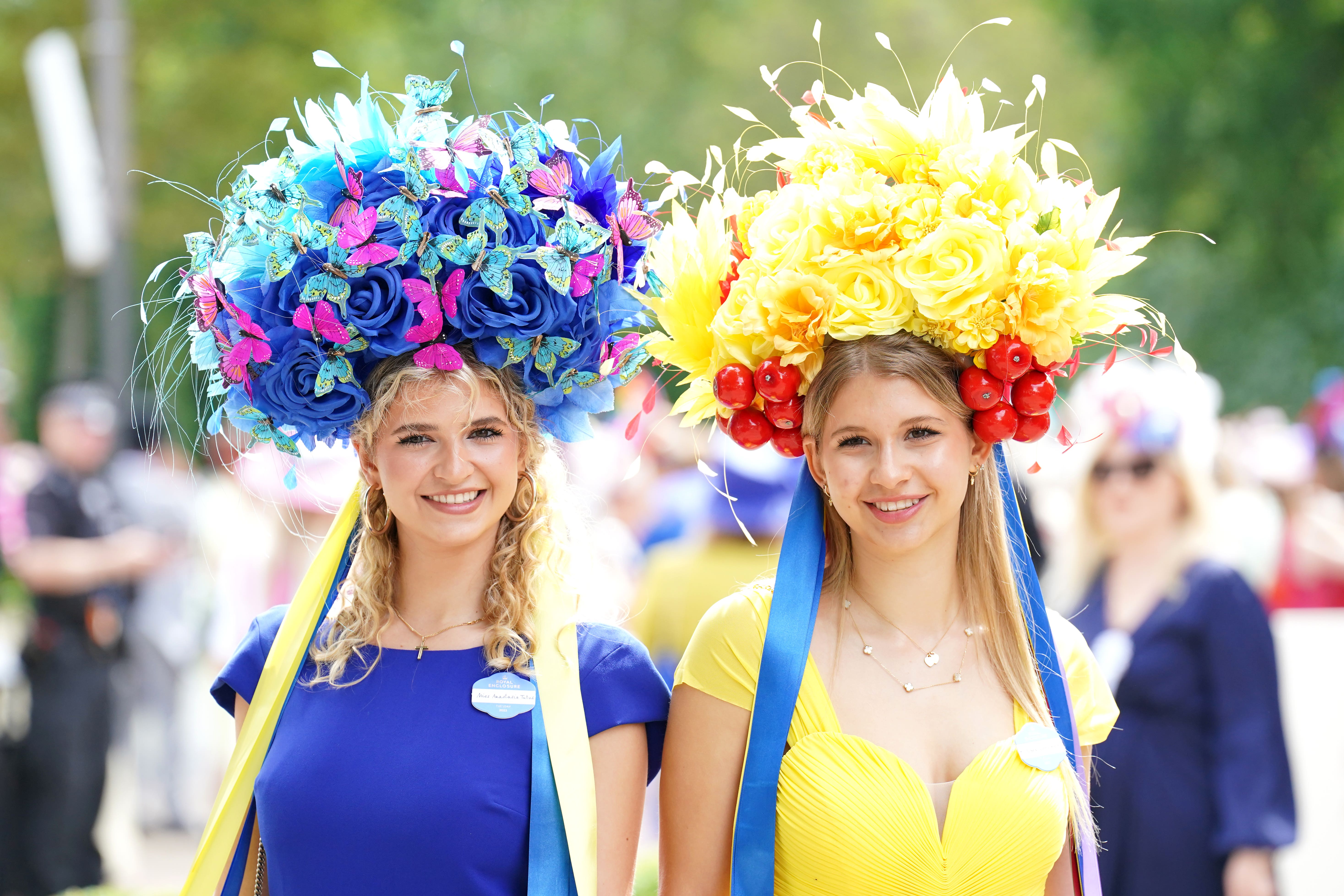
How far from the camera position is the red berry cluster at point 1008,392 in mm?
2545

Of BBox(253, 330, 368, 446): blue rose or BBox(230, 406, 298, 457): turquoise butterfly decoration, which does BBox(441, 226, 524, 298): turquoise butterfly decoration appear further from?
BBox(230, 406, 298, 457): turquoise butterfly decoration

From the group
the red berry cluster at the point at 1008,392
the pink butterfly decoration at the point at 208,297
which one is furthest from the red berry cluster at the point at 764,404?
the pink butterfly decoration at the point at 208,297

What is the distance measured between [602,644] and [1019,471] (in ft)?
10.8

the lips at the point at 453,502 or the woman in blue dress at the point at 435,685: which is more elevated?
the lips at the point at 453,502

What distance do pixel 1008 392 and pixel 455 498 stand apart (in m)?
1.14

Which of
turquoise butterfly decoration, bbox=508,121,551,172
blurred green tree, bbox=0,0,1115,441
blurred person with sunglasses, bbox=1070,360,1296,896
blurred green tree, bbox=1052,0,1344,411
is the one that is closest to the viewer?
turquoise butterfly decoration, bbox=508,121,551,172

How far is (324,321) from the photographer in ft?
8.35

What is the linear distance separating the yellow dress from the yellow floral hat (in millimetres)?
511

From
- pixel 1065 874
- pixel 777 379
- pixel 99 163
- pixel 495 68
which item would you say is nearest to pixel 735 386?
pixel 777 379

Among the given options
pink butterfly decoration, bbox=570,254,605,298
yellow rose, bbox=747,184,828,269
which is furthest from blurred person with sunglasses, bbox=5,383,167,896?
yellow rose, bbox=747,184,828,269

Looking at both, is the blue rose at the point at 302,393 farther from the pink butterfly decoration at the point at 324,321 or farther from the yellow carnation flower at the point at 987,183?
the yellow carnation flower at the point at 987,183

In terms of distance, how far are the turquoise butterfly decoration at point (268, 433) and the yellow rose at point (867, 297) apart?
1.19m

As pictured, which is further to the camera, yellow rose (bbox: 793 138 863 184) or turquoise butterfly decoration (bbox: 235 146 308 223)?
yellow rose (bbox: 793 138 863 184)

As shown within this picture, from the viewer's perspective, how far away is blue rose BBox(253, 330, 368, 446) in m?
2.61
